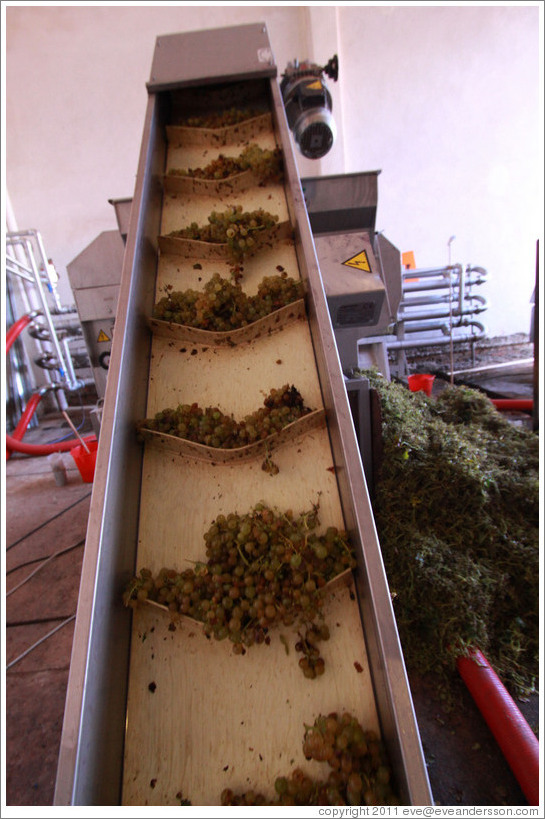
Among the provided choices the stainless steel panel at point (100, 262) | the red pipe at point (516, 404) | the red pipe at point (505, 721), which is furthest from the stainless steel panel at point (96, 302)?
the red pipe at point (516, 404)

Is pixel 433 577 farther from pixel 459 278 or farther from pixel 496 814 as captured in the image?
pixel 459 278

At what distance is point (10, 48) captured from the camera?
551 cm

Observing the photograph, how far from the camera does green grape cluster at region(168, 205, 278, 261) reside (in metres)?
1.66

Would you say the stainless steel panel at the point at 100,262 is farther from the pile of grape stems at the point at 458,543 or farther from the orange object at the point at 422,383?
the orange object at the point at 422,383

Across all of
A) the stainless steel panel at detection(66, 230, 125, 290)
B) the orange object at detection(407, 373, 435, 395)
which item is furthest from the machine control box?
the orange object at detection(407, 373, 435, 395)

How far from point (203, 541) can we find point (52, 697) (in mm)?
1380

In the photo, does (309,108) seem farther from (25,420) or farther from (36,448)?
(25,420)

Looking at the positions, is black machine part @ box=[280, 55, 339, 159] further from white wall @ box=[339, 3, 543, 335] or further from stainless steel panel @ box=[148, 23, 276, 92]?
white wall @ box=[339, 3, 543, 335]

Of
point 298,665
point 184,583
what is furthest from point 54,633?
point 298,665

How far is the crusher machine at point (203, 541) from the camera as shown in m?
0.86

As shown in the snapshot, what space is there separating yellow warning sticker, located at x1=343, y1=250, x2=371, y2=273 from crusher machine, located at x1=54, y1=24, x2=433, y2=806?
448 millimetres

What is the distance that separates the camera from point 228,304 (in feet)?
5.17

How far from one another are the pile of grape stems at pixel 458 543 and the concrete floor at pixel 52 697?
0.54 feet

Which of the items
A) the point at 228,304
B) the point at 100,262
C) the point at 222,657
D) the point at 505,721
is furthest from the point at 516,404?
the point at 100,262
